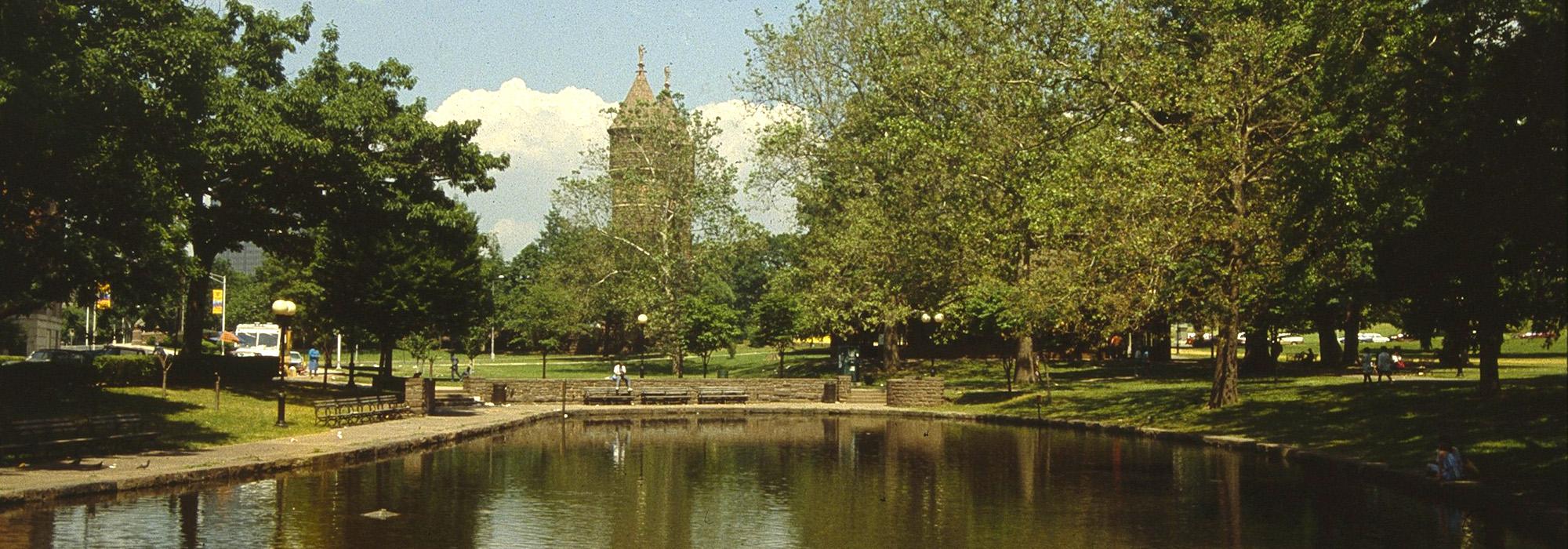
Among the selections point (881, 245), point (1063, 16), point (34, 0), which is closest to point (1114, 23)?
point (1063, 16)

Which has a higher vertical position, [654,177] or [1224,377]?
[654,177]

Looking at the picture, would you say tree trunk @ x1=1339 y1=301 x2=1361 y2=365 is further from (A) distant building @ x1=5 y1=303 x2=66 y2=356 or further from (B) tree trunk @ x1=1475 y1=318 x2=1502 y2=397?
(A) distant building @ x1=5 y1=303 x2=66 y2=356

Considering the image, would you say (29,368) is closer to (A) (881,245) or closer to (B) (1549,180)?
(A) (881,245)

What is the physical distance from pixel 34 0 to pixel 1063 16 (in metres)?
29.3

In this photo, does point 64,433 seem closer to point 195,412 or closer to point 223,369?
point 195,412

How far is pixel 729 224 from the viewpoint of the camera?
2675 inches

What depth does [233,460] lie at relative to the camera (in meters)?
25.0

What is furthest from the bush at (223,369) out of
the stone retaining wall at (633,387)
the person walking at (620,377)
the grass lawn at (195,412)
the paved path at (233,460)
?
the person walking at (620,377)

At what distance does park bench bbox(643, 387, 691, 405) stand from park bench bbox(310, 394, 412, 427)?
37.9ft

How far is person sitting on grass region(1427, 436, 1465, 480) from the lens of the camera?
22219 millimetres

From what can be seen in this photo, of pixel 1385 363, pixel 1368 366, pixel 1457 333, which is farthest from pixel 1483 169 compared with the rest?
pixel 1368 366

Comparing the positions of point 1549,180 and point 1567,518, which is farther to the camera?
point 1549,180

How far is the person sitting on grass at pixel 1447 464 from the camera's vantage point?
22219 mm

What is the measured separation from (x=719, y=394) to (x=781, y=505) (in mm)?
29326
